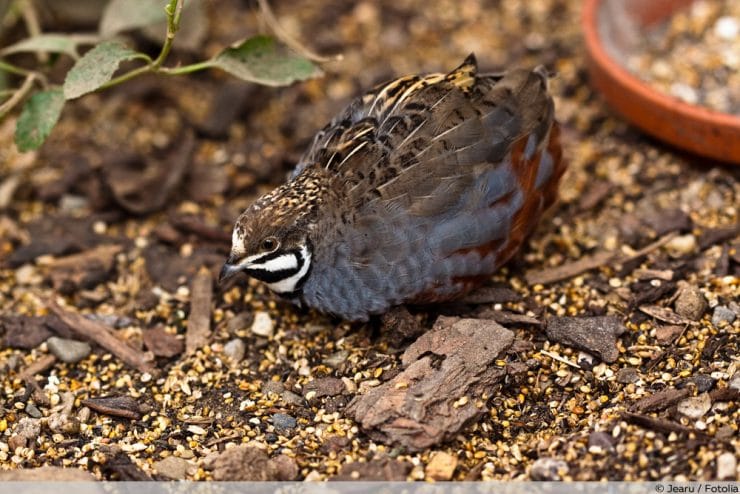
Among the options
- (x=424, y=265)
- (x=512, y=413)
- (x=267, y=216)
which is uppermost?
(x=267, y=216)

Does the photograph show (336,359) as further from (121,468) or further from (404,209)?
(121,468)

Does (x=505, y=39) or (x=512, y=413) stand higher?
(x=505, y=39)

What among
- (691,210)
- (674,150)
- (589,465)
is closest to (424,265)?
(589,465)

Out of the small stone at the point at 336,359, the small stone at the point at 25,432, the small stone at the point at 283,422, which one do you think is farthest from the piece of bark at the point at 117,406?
the small stone at the point at 336,359

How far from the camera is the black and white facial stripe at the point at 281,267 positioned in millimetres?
4059

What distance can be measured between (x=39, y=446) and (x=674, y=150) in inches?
140

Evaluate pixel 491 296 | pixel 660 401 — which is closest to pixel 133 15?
pixel 491 296

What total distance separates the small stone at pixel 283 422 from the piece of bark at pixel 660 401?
1352mm

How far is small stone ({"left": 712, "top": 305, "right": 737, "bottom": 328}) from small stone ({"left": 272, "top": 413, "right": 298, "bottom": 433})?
184 cm

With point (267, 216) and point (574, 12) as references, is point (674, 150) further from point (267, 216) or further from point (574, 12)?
point (267, 216)

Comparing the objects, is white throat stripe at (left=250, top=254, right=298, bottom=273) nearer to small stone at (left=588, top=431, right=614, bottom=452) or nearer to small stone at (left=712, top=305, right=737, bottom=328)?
small stone at (left=588, top=431, right=614, bottom=452)

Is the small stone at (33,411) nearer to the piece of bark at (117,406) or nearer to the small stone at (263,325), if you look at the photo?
the piece of bark at (117,406)

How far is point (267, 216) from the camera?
4.02 meters

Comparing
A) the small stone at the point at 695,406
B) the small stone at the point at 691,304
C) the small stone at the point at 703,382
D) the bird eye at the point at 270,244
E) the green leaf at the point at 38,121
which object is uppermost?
the green leaf at the point at 38,121
